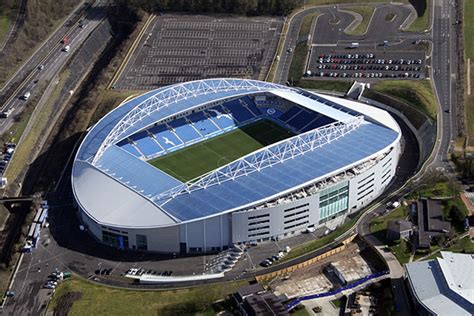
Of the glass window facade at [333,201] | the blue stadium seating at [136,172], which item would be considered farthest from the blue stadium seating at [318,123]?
the blue stadium seating at [136,172]

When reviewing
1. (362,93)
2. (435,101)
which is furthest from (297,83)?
(435,101)

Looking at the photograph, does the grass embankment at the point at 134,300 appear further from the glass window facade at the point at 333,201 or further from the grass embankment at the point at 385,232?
the grass embankment at the point at 385,232

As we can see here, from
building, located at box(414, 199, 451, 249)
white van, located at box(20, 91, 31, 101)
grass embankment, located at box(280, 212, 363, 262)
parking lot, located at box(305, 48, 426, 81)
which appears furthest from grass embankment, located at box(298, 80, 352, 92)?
white van, located at box(20, 91, 31, 101)

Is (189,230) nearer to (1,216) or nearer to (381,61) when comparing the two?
(1,216)

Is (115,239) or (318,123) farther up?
(318,123)

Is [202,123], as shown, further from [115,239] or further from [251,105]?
[115,239]

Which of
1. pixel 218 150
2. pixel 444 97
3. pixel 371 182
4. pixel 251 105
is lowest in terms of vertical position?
pixel 218 150

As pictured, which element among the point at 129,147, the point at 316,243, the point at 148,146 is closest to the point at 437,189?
the point at 316,243

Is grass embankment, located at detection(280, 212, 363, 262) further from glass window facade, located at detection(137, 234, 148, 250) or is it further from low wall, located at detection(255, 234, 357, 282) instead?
glass window facade, located at detection(137, 234, 148, 250)
